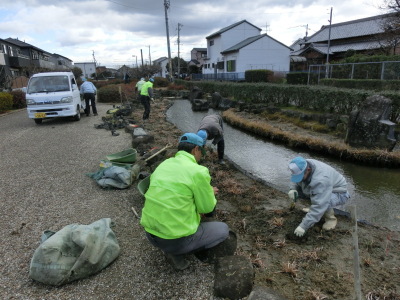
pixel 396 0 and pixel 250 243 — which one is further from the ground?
pixel 396 0

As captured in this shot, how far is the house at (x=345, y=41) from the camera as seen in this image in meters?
29.7

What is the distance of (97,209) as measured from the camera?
171 inches

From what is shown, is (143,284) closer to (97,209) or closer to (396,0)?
(97,209)

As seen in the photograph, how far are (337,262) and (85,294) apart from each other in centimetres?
270

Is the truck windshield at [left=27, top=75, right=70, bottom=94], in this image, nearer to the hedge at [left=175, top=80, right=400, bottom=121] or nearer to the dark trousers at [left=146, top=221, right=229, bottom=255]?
the hedge at [left=175, top=80, right=400, bottom=121]

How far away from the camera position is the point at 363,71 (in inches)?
595

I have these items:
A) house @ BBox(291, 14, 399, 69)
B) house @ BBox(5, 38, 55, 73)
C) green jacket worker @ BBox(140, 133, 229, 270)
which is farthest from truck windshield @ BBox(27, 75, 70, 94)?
house @ BBox(291, 14, 399, 69)

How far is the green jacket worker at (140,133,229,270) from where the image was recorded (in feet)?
8.32

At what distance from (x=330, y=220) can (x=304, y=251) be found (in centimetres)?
87

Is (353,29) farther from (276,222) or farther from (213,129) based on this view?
(276,222)

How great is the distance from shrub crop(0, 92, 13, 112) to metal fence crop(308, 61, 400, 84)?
1876 cm

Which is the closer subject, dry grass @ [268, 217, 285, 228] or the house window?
dry grass @ [268, 217, 285, 228]

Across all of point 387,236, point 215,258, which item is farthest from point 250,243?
point 387,236

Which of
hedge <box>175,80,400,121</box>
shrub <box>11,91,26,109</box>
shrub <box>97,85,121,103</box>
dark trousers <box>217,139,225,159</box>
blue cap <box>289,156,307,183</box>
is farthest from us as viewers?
shrub <box>97,85,121,103</box>
